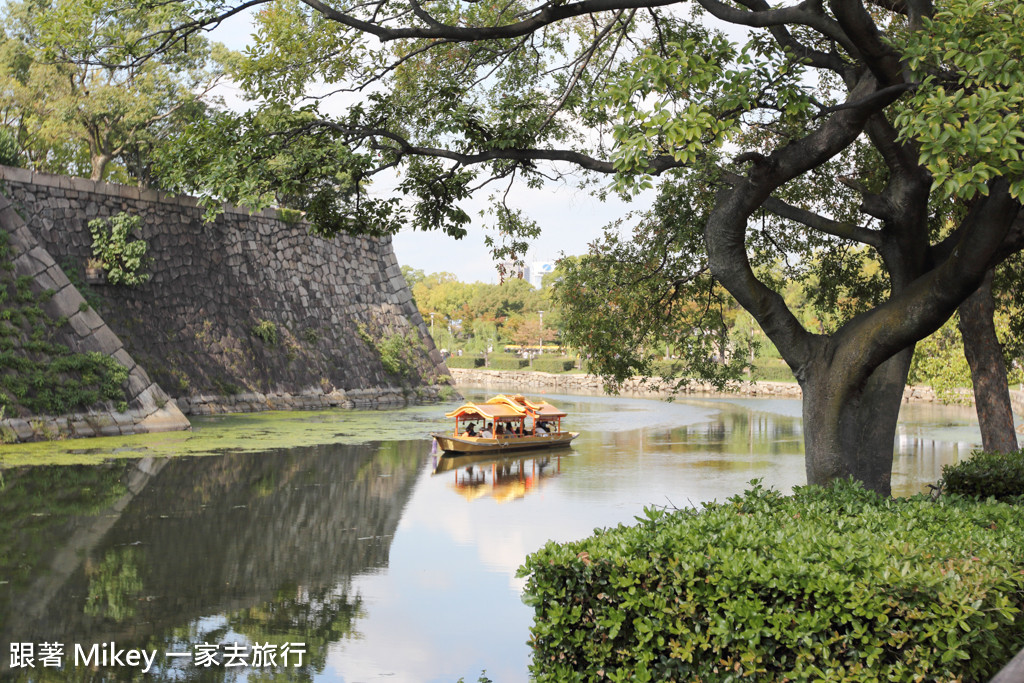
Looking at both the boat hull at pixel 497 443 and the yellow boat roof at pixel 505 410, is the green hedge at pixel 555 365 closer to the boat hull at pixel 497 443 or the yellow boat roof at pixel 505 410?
the yellow boat roof at pixel 505 410

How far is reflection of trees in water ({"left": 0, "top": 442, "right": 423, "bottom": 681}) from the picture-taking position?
6008 millimetres

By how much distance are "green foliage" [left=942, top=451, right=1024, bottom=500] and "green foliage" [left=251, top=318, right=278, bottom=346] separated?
2099 cm

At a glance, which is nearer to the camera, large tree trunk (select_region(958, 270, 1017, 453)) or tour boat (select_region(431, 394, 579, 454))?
large tree trunk (select_region(958, 270, 1017, 453))

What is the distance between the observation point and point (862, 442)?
6723 millimetres

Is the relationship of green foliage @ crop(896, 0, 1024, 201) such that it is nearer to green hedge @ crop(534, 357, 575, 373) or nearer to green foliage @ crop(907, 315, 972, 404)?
green foliage @ crop(907, 315, 972, 404)

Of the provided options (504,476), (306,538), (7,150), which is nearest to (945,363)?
(504,476)

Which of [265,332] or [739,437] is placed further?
[265,332]

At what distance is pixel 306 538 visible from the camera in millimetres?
9148

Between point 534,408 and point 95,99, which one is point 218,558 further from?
point 95,99

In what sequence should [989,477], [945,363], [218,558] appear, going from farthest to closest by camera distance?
[945,363] < [218,558] < [989,477]

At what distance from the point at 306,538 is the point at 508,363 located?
51.0 meters

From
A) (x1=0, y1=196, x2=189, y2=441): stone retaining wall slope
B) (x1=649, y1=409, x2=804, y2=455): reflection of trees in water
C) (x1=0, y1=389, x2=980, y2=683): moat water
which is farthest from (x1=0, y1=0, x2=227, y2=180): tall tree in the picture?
(x1=649, y1=409, x2=804, y2=455): reflection of trees in water

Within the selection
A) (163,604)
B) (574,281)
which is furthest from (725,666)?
(574,281)

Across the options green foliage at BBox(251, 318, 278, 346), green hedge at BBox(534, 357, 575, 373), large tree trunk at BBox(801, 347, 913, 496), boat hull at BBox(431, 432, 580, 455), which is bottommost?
boat hull at BBox(431, 432, 580, 455)
